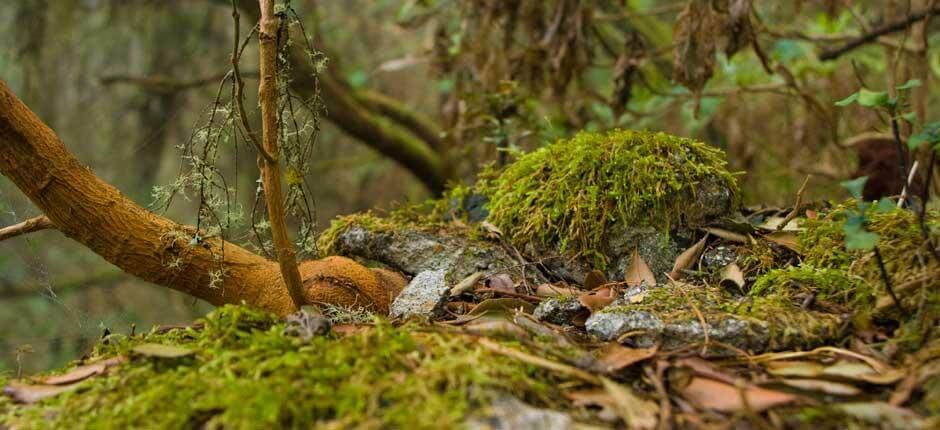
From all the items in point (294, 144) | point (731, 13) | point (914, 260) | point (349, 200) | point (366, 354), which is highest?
point (349, 200)

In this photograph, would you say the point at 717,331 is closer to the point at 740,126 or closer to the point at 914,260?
the point at 914,260

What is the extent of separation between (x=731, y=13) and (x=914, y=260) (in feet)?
6.14

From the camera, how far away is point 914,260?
166cm

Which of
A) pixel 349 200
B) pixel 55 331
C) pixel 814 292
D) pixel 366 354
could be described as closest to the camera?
pixel 366 354

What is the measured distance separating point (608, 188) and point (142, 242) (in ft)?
4.96

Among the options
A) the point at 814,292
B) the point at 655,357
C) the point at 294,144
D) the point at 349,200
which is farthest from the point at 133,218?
the point at 349,200

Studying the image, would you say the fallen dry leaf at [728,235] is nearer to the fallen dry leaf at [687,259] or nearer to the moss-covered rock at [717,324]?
the fallen dry leaf at [687,259]

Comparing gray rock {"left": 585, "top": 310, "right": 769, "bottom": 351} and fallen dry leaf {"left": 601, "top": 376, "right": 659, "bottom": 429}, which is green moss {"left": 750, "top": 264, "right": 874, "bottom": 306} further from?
fallen dry leaf {"left": 601, "top": 376, "right": 659, "bottom": 429}

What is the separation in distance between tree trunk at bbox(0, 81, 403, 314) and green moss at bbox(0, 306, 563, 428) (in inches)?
17.8

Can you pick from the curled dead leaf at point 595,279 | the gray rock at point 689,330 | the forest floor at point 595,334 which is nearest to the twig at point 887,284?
the forest floor at point 595,334

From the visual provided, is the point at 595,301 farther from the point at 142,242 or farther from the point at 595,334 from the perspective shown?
the point at 142,242

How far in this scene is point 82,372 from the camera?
1.52 m

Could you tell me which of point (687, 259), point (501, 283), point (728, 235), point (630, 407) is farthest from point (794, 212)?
point (630, 407)

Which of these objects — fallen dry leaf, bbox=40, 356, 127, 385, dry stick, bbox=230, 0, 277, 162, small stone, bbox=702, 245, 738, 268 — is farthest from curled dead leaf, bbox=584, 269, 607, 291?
fallen dry leaf, bbox=40, 356, 127, 385
